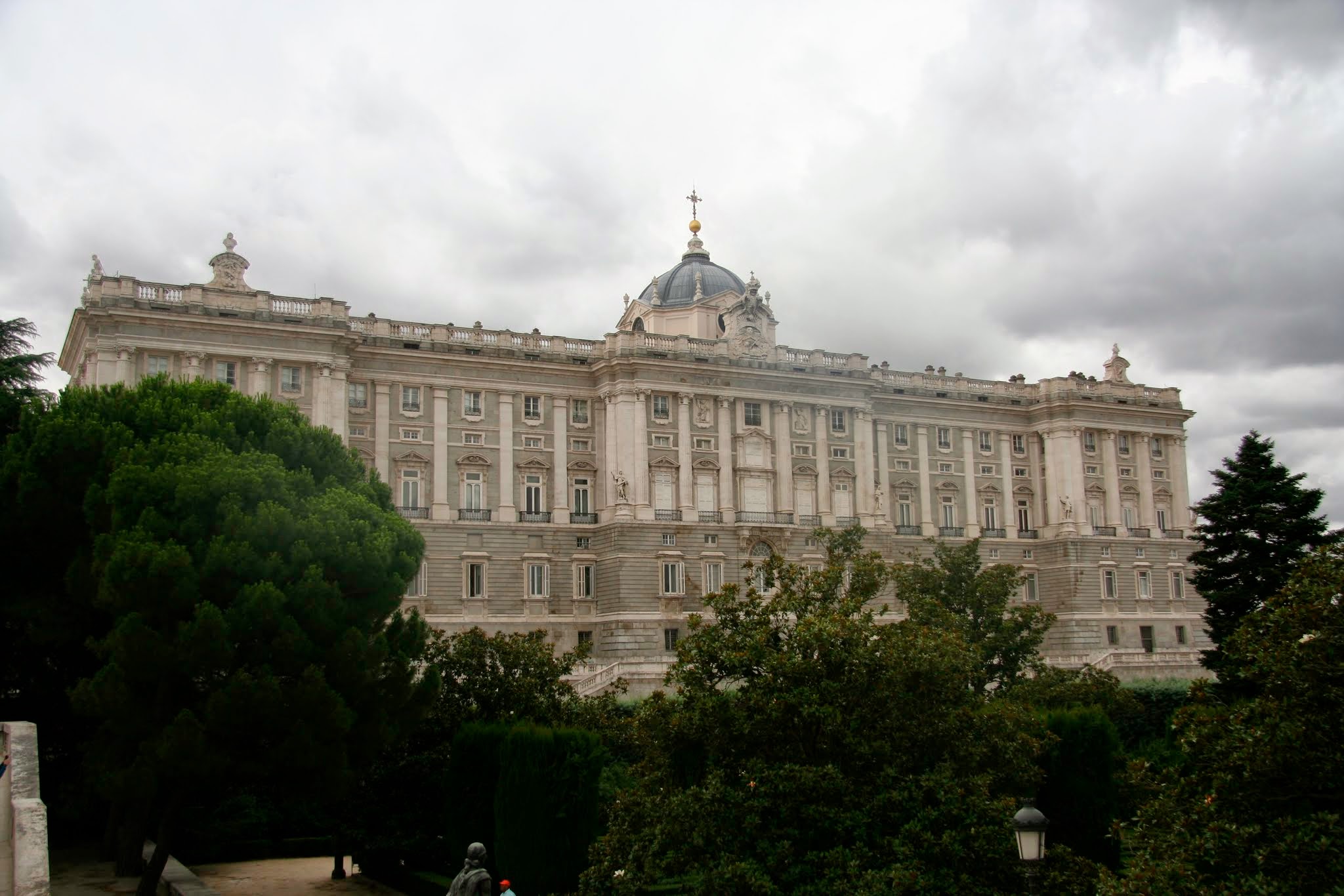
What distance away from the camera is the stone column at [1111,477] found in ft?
246

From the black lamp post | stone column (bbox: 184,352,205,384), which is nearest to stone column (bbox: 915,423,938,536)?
stone column (bbox: 184,352,205,384)

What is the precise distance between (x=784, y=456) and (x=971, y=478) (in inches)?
531

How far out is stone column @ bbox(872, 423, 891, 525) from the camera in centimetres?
6856

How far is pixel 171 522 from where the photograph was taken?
27203 millimetres

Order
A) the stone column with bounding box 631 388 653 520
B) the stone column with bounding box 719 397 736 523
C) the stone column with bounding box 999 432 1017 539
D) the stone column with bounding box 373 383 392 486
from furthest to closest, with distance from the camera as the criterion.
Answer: the stone column with bounding box 999 432 1017 539
the stone column with bounding box 719 397 736 523
the stone column with bounding box 631 388 653 520
the stone column with bounding box 373 383 392 486

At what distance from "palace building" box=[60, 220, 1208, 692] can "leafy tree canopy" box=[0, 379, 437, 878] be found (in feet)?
70.0

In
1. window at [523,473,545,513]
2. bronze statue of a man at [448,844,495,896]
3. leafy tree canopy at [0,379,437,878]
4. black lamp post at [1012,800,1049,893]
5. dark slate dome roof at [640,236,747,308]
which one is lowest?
bronze statue of a man at [448,844,495,896]

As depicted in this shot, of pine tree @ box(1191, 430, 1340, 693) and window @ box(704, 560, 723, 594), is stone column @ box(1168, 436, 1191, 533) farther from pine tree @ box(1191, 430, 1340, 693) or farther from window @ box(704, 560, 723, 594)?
pine tree @ box(1191, 430, 1340, 693)

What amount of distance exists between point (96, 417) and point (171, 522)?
4.60m

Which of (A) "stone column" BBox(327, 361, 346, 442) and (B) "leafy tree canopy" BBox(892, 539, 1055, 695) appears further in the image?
(A) "stone column" BBox(327, 361, 346, 442)

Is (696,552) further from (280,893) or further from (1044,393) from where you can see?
(280,893)

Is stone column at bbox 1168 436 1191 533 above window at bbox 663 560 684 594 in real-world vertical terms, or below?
above

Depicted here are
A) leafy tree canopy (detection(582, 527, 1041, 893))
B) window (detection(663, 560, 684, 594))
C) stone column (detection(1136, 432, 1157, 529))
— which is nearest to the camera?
leafy tree canopy (detection(582, 527, 1041, 893))

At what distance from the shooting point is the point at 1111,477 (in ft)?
248
